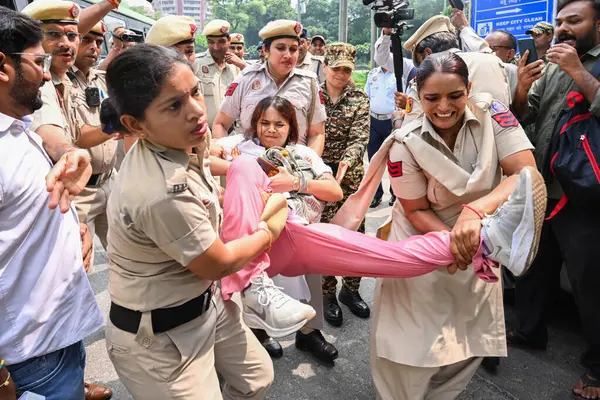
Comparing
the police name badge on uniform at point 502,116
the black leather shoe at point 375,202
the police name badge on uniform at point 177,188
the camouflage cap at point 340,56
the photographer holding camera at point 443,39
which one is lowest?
the black leather shoe at point 375,202

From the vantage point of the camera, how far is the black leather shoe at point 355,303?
3252 millimetres

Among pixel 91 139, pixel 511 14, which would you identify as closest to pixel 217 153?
pixel 91 139

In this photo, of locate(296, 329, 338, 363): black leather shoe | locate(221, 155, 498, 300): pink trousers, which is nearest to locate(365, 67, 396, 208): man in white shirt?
locate(296, 329, 338, 363): black leather shoe

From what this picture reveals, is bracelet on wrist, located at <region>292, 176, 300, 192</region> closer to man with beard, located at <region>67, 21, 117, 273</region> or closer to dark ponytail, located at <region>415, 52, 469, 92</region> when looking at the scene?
dark ponytail, located at <region>415, 52, 469, 92</region>

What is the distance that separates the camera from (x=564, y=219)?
2504mm

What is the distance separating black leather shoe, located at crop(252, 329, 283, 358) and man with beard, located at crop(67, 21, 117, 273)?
1190mm

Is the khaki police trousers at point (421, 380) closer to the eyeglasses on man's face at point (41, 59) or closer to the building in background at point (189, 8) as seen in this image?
the eyeglasses on man's face at point (41, 59)

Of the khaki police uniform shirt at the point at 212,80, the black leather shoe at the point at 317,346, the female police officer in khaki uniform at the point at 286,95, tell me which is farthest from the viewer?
the khaki police uniform shirt at the point at 212,80

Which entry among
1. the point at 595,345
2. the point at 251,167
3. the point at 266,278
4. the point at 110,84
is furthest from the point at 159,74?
the point at 595,345

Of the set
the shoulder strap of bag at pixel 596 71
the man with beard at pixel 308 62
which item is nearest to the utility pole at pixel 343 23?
the man with beard at pixel 308 62

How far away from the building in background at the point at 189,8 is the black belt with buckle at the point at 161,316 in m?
64.7

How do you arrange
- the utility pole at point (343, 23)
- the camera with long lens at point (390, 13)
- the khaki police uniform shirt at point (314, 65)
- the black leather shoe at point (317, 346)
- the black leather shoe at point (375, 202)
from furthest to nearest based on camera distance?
the utility pole at point (343, 23) → the black leather shoe at point (375, 202) → the khaki police uniform shirt at point (314, 65) → the camera with long lens at point (390, 13) → the black leather shoe at point (317, 346)

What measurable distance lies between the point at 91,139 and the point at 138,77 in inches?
60.6

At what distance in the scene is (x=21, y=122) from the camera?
4.67 ft
